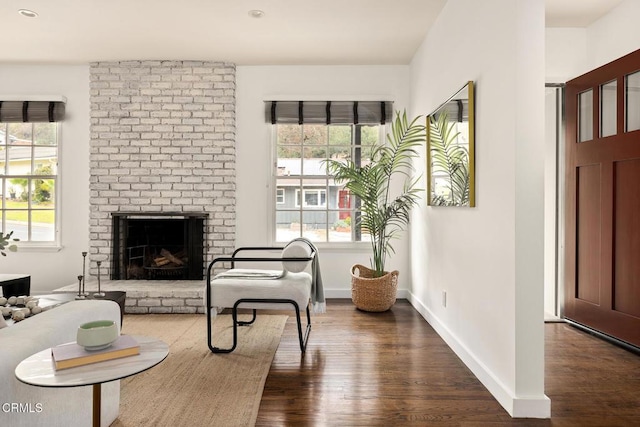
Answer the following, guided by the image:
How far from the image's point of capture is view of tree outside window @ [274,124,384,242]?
5.06 m

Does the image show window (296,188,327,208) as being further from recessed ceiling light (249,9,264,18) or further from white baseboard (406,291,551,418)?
white baseboard (406,291,551,418)

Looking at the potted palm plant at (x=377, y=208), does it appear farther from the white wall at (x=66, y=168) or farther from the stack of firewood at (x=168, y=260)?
the white wall at (x=66, y=168)

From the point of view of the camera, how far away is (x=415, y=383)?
8.47 ft

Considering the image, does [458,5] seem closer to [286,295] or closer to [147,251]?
[286,295]

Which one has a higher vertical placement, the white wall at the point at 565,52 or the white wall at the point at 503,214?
the white wall at the point at 565,52

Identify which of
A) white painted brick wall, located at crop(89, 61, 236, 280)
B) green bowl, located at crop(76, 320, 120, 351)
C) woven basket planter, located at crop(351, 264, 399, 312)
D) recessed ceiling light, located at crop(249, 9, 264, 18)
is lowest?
woven basket planter, located at crop(351, 264, 399, 312)

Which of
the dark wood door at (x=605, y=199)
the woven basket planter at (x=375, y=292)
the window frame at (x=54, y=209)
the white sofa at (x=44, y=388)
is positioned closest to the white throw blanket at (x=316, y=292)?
the woven basket planter at (x=375, y=292)

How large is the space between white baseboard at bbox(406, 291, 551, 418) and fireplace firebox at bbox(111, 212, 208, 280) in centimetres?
280

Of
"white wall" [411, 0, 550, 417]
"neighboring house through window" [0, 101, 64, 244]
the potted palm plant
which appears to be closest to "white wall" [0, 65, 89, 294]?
"neighboring house through window" [0, 101, 64, 244]

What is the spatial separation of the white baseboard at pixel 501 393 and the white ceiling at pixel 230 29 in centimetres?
256

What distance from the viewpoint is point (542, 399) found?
2.18m

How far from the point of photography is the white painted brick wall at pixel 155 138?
15.9ft

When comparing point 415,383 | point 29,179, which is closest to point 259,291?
point 415,383

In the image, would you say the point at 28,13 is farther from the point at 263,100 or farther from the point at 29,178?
the point at 263,100
